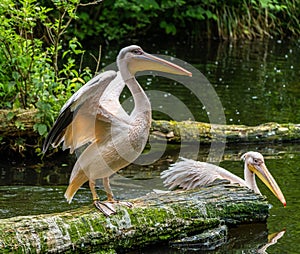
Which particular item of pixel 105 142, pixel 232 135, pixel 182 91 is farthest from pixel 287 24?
pixel 105 142

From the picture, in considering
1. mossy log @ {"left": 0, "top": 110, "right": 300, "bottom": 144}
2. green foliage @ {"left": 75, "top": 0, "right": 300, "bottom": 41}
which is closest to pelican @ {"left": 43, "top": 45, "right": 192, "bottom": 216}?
mossy log @ {"left": 0, "top": 110, "right": 300, "bottom": 144}

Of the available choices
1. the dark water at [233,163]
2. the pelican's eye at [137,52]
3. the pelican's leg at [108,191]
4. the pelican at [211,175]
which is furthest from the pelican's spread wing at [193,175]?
the pelican's eye at [137,52]

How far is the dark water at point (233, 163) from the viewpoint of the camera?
247 inches

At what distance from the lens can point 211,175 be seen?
6.69 m

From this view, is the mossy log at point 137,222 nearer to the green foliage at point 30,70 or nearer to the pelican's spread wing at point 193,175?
the pelican's spread wing at point 193,175

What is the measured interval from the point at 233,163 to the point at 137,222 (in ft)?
9.68

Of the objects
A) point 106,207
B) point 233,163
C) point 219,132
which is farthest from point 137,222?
point 219,132

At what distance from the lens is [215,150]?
880cm

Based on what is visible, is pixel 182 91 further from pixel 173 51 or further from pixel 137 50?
pixel 137 50

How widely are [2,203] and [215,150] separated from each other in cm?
307

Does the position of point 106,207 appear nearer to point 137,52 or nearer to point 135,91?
point 135,91

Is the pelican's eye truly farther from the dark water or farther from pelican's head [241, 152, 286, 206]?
pelican's head [241, 152, 286, 206]

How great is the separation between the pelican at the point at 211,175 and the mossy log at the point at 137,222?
410mm

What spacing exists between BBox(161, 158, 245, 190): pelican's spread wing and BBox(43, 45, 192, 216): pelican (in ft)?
4.52
